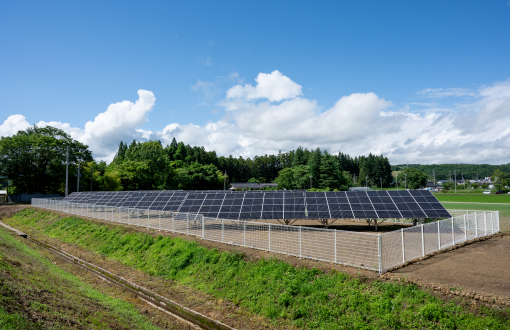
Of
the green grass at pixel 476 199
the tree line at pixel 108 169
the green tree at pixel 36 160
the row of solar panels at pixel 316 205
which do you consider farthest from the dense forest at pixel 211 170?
the row of solar panels at pixel 316 205

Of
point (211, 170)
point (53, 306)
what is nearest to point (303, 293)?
point (53, 306)

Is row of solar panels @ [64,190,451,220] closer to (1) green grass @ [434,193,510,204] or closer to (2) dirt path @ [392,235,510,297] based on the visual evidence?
(2) dirt path @ [392,235,510,297]

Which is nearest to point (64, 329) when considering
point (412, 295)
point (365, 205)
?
point (412, 295)

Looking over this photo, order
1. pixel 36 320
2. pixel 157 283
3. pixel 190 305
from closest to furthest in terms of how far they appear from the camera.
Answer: pixel 36 320, pixel 190 305, pixel 157 283

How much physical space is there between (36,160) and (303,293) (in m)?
55.4

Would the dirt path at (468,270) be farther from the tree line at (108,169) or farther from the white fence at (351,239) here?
the tree line at (108,169)

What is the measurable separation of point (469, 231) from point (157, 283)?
17504 mm

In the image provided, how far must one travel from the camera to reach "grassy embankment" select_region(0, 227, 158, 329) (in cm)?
650

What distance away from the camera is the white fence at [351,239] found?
1100 centimetres

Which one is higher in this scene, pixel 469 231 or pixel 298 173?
pixel 298 173

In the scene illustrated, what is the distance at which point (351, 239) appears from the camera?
15.0m

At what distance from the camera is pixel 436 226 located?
13500 mm

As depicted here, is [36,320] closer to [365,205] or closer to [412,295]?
[412,295]

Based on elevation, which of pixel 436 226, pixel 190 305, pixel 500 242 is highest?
pixel 436 226
